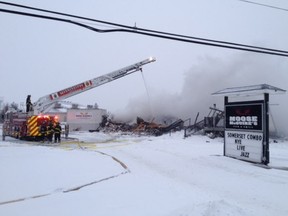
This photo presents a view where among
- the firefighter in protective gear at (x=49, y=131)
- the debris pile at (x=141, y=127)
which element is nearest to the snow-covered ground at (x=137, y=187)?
the firefighter in protective gear at (x=49, y=131)

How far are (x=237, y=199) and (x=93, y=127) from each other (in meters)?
34.3

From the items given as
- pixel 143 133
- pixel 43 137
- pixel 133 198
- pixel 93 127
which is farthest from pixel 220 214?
pixel 93 127

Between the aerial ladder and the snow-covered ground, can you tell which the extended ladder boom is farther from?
the snow-covered ground

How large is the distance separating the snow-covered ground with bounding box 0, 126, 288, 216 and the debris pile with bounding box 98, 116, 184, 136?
1942 centimetres

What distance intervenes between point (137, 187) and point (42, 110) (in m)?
15.6

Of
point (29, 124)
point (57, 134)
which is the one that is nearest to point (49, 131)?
point (57, 134)

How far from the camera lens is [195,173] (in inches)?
382

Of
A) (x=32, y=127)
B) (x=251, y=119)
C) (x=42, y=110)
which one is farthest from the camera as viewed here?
(x=42, y=110)

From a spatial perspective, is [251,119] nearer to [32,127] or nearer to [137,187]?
[137,187]

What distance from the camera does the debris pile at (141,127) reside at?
3132 centimetres

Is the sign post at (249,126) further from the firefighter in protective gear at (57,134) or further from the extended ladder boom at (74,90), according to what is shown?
the firefighter in protective gear at (57,134)

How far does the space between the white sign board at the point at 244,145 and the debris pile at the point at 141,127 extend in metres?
17.3

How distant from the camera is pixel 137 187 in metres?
7.55

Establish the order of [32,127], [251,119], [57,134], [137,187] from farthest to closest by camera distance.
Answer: [57,134], [32,127], [251,119], [137,187]
